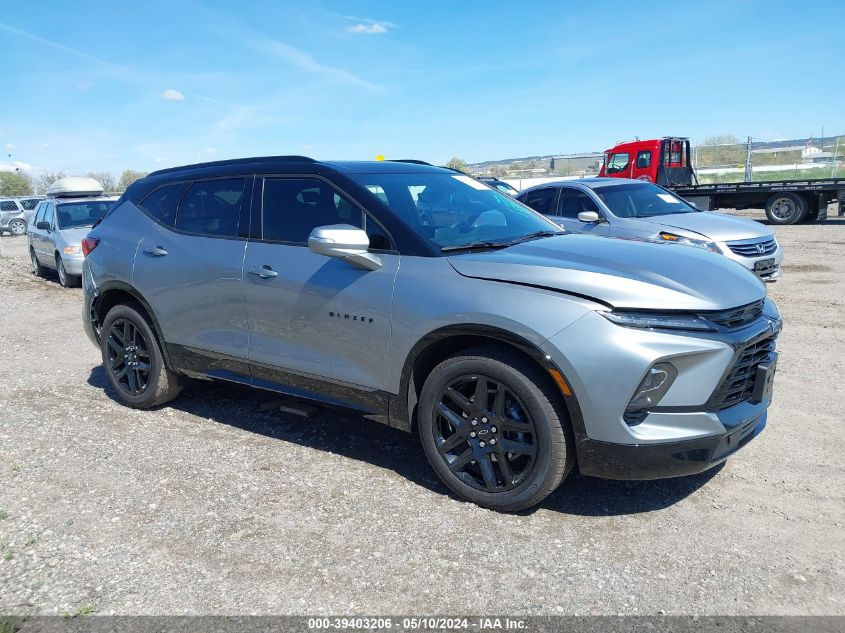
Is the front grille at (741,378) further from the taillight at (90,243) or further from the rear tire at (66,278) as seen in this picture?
the rear tire at (66,278)

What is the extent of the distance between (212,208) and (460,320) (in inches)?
89.0

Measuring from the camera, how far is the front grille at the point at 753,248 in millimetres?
8828

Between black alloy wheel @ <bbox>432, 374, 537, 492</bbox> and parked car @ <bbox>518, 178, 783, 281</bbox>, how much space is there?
5.37 meters

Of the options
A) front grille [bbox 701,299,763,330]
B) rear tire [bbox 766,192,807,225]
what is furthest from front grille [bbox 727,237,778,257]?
rear tire [bbox 766,192,807,225]

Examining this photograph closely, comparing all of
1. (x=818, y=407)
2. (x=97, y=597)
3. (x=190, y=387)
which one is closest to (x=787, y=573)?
(x=818, y=407)

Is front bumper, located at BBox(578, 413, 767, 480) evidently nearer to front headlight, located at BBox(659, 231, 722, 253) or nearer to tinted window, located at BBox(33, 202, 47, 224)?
front headlight, located at BBox(659, 231, 722, 253)

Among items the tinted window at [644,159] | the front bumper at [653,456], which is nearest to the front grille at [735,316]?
the front bumper at [653,456]

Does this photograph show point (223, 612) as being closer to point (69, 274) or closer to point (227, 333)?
point (227, 333)

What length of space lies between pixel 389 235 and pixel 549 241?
3.07 ft

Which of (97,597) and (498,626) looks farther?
(97,597)

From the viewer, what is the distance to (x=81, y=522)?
359cm

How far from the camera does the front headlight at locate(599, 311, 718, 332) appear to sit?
3.09 m

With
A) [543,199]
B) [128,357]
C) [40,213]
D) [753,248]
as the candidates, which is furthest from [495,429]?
[40,213]

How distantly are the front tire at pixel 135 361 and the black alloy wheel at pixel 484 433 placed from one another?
2527 mm
